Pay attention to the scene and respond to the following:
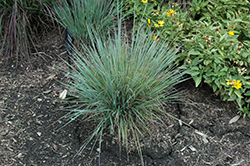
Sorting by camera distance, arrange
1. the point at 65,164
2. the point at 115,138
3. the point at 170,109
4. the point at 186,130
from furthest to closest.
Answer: the point at 170,109 < the point at 186,130 < the point at 115,138 < the point at 65,164

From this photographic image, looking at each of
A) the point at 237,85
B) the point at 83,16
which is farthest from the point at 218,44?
the point at 83,16

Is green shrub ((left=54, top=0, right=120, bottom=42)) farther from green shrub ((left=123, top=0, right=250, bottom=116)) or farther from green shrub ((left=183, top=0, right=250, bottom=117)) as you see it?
green shrub ((left=183, top=0, right=250, bottom=117))

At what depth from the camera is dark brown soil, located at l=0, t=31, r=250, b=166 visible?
6.15 ft

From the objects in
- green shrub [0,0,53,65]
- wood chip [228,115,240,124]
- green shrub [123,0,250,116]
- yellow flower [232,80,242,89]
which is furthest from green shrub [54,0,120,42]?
wood chip [228,115,240,124]

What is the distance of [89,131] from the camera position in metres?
2.02

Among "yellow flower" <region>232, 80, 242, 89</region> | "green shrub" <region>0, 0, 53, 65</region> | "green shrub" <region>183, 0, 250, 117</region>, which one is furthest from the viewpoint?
"green shrub" <region>0, 0, 53, 65</region>

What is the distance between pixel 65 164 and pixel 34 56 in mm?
1268

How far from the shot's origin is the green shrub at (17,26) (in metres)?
2.42

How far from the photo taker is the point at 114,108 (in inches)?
71.7

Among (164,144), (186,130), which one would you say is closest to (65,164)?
(164,144)

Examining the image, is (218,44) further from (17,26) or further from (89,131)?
(17,26)

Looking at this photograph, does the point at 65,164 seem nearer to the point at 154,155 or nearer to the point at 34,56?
the point at 154,155

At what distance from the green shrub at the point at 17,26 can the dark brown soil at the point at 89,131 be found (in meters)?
0.22

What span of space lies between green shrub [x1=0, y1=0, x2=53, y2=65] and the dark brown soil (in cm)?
22
